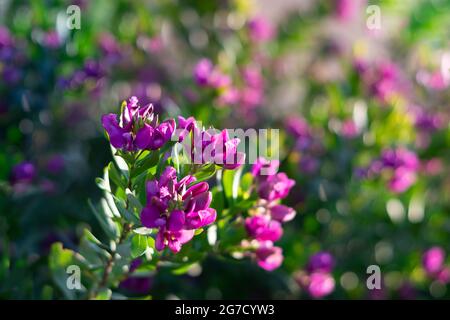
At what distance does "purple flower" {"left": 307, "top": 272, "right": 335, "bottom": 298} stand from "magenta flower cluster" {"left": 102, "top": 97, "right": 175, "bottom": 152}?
0.59 meters

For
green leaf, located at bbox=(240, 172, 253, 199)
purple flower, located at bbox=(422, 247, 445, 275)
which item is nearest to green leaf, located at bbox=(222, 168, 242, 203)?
green leaf, located at bbox=(240, 172, 253, 199)

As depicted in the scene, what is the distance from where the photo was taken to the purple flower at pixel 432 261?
1.53 metres

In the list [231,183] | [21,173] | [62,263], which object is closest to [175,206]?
[231,183]

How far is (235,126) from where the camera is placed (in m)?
1.73

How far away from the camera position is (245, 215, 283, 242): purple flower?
0.90m

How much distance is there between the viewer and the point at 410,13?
7.51ft

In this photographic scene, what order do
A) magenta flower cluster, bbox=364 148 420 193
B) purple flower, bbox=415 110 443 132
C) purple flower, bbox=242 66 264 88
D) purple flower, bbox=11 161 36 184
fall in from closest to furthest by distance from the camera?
purple flower, bbox=11 161 36 184
magenta flower cluster, bbox=364 148 420 193
purple flower, bbox=415 110 443 132
purple flower, bbox=242 66 264 88

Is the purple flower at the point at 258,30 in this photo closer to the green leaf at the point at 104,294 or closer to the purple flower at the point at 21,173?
the purple flower at the point at 21,173

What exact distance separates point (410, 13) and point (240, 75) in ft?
2.76

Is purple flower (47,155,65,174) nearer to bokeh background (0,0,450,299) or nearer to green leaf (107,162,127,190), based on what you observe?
bokeh background (0,0,450,299)

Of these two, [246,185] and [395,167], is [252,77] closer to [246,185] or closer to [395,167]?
[395,167]

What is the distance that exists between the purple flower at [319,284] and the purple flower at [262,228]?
0.37 metres
